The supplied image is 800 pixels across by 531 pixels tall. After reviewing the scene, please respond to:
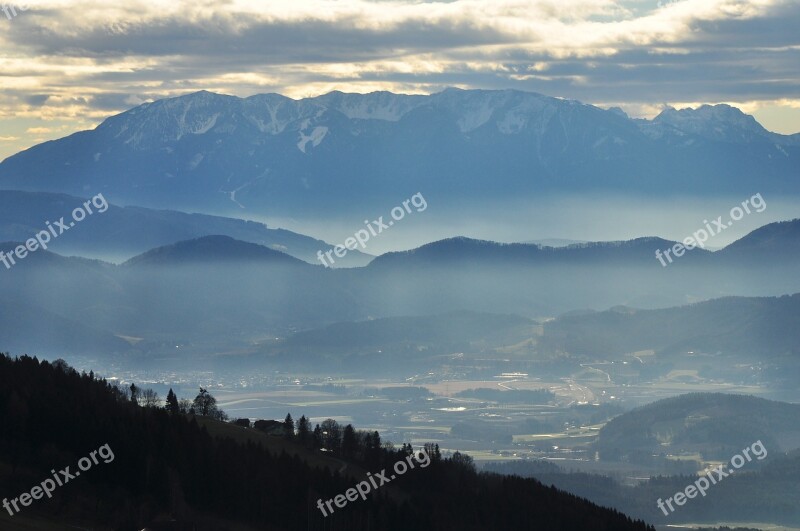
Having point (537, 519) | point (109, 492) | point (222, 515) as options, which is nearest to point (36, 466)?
point (109, 492)

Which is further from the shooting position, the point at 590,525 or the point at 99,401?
the point at 590,525

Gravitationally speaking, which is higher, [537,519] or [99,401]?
[99,401]

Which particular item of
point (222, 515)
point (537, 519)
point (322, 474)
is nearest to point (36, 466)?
point (222, 515)

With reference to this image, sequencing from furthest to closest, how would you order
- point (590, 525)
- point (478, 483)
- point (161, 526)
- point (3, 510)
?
point (478, 483), point (590, 525), point (161, 526), point (3, 510)

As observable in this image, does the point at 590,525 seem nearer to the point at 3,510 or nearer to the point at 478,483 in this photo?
the point at 478,483

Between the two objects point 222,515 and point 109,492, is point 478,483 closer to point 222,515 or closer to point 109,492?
point 222,515

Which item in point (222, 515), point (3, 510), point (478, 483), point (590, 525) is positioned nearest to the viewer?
point (3, 510)
